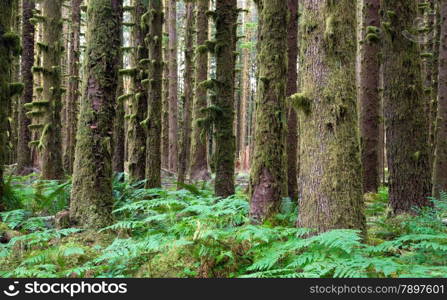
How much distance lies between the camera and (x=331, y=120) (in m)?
4.64

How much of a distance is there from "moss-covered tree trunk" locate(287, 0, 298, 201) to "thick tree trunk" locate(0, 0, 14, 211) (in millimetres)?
5395

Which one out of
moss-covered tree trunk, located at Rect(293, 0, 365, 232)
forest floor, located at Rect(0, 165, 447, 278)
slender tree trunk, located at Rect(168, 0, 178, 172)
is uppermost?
slender tree trunk, located at Rect(168, 0, 178, 172)

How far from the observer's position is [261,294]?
3490 millimetres

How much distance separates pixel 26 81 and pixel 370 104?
11.4 metres

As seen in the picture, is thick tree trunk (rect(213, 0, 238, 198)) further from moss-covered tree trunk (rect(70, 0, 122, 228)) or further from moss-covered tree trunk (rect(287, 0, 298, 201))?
moss-covered tree trunk (rect(70, 0, 122, 228))

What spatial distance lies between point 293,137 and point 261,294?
19.6ft

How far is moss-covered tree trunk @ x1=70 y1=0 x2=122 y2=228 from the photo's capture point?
671 centimetres

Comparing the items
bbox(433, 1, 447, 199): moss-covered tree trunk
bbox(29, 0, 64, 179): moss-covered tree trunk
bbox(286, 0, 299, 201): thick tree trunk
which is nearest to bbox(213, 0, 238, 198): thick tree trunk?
bbox(286, 0, 299, 201): thick tree trunk

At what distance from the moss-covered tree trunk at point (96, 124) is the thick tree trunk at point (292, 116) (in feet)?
12.3

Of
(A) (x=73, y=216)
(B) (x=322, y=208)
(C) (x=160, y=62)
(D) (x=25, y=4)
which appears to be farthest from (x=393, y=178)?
(D) (x=25, y=4)

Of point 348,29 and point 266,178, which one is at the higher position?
point 348,29

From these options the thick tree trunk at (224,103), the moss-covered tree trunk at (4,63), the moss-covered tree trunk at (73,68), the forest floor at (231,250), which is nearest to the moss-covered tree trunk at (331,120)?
the forest floor at (231,250)

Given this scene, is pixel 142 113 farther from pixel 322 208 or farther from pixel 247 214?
pixel 322 208

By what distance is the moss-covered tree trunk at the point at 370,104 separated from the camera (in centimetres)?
1170
